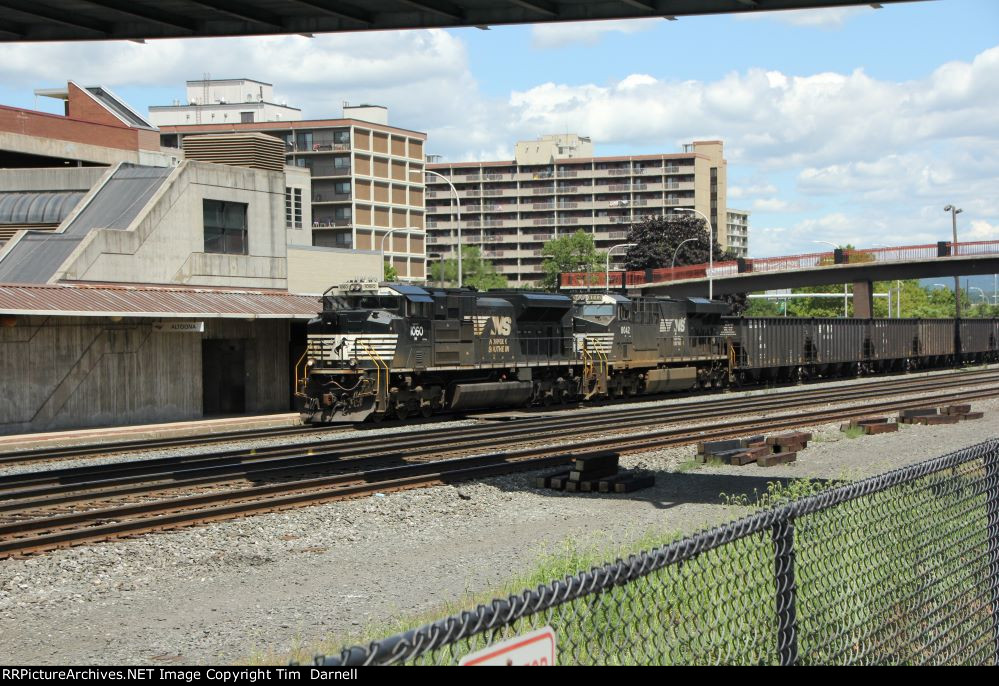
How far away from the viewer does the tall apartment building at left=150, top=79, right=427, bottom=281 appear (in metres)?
120

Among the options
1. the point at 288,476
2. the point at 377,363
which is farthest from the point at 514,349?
the point at 288,476

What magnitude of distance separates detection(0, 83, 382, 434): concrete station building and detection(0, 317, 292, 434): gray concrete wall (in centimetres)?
4

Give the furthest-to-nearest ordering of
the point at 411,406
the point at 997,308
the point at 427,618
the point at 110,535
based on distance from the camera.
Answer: the point at 997,308
the point at 411,406
the point at 110,535
the point at 427,618

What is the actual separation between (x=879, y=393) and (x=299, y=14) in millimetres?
31073

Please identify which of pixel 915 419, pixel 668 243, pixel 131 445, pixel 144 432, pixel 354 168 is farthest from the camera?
pixel 354 168

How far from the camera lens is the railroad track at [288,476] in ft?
49.0

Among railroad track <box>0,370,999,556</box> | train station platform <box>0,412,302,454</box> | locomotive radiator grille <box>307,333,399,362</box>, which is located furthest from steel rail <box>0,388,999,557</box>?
train station platform <box>0,412,302,454</box>

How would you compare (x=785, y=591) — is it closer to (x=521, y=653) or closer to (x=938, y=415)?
(x=521, y=653)

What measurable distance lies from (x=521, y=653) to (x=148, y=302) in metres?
29.7

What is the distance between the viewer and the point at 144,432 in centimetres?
2973

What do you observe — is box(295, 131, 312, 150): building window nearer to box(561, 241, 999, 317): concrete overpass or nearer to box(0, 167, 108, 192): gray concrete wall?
box(561, 241, 999, 317): concrete overpass

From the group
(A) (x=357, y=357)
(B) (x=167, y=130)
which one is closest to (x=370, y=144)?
(B) (x=167, y=130)
